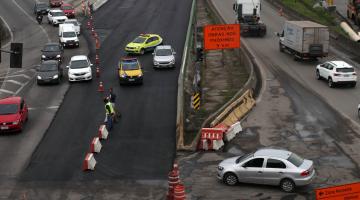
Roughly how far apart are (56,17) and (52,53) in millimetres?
20122

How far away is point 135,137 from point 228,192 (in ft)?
29.8

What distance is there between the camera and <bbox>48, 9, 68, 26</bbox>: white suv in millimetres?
71062

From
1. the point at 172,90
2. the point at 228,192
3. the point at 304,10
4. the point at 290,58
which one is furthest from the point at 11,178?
the point at 304,10

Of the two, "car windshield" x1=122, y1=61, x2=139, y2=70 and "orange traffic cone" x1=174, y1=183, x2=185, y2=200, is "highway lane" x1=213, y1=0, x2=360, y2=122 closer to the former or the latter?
"car windshield" x1=122, y1=61, x2=139, y2=70

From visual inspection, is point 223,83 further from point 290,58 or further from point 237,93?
point 290,58

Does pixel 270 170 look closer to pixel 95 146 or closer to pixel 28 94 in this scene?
pixel 95 146

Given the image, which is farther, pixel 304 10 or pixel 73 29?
pixel 304 10

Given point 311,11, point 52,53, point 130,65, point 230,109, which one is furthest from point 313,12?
point 230,109

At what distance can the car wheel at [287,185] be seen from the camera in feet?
82.8

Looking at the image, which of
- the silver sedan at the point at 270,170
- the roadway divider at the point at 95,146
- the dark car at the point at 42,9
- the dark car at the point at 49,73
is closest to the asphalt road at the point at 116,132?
the roadway divider at the point at 95,146

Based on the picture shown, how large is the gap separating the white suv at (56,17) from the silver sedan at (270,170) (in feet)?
159

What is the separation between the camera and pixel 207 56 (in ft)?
191

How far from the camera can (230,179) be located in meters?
26.2

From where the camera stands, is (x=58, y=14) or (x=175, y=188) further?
(x=58, y=14)
